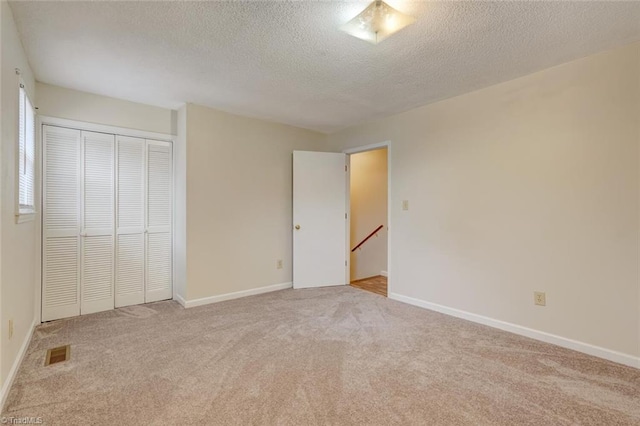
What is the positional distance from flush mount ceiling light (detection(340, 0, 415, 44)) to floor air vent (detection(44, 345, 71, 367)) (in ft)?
10.0

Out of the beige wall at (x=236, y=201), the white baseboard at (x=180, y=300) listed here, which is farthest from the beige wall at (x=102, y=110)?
the white baseboard at (x=180, y=300)

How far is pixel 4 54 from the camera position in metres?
1.80

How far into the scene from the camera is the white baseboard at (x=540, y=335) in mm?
2251

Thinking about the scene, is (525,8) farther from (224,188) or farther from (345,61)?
(224,188)

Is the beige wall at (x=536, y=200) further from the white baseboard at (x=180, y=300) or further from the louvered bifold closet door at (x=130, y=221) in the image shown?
the louvered bifold closet door at (x=130, y=221)

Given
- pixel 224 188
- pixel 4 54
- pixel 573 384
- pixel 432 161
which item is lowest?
pixel 573 384

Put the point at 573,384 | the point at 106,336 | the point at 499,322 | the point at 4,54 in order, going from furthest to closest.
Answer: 1. the point at 499,322
2. the point at 106,336
3. the point at 573,384
4. the point at 4,54

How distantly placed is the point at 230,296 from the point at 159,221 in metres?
1.23

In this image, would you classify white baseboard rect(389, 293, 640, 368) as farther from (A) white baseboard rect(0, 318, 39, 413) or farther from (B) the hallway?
(A) white baseboard rect(0, 318, 39, 413)

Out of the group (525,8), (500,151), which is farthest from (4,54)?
(500,151)

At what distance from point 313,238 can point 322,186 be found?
744mm

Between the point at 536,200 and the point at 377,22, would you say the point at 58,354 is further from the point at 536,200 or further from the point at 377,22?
the point at 536,200

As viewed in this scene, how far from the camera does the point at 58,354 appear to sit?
7.79 ft

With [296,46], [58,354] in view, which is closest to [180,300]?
[58,354]
